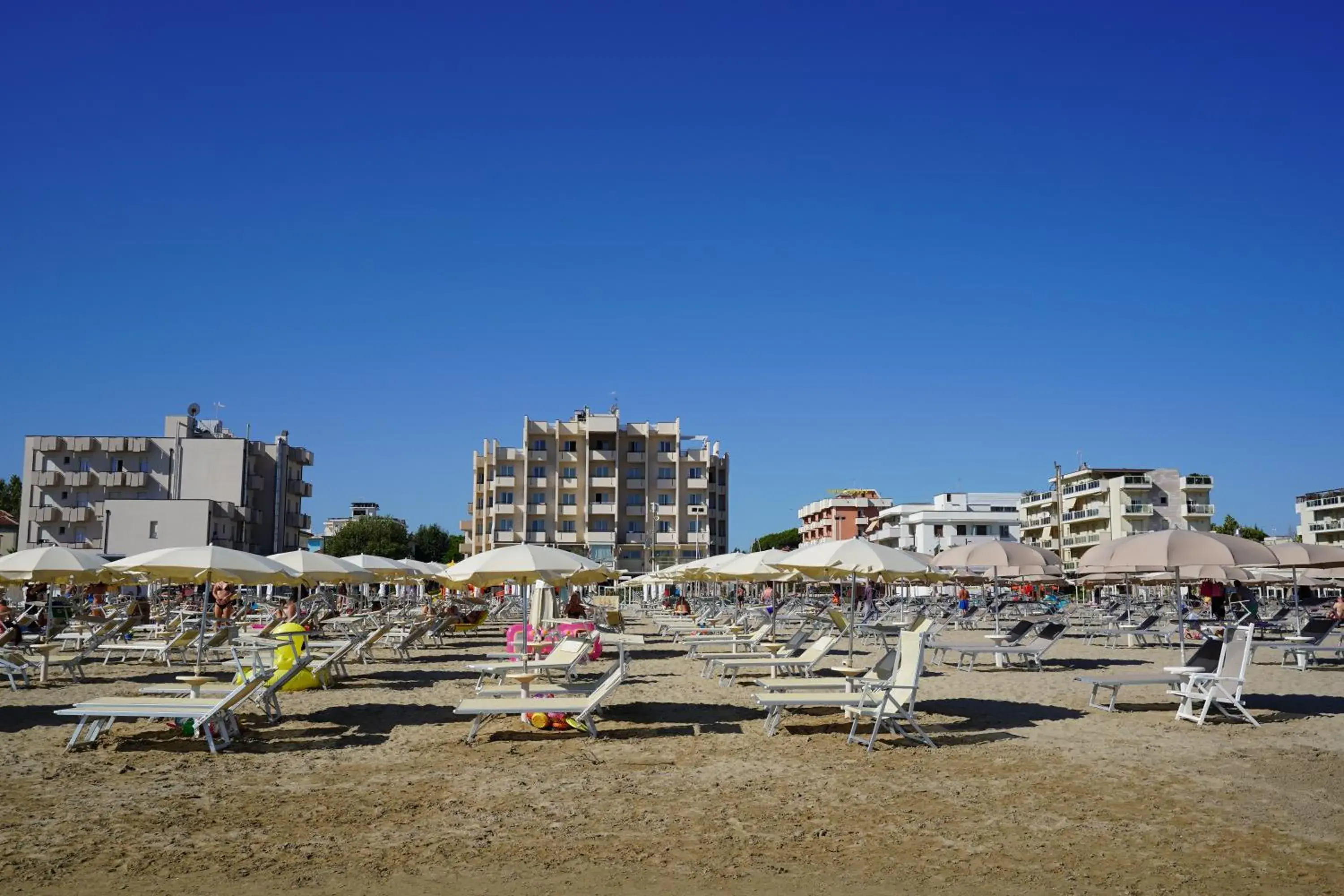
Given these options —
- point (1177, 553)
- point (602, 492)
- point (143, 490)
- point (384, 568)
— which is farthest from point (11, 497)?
point (1177, 553)

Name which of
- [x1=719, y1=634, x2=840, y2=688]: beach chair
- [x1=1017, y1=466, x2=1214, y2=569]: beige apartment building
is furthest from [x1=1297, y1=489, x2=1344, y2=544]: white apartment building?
[x1=719, y1=634, x2=840, y2=688]: beach chair

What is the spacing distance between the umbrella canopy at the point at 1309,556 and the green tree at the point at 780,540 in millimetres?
128566

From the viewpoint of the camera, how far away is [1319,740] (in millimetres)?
10219

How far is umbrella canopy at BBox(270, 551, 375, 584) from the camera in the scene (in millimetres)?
18484

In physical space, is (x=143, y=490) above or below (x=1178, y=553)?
above

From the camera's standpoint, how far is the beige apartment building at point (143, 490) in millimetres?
68375

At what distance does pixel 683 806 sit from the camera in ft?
24.3

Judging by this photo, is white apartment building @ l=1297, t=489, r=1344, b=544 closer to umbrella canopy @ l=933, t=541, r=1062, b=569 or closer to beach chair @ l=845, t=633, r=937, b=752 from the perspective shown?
umbrella canopy @ l=933, t=541, r=1062, b=569

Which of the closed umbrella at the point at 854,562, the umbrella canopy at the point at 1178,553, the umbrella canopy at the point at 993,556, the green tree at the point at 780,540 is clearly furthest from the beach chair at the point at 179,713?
the green tree at the point at 780,540

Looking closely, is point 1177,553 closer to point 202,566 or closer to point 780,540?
point 202,566

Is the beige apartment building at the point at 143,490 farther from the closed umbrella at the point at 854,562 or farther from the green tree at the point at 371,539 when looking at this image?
the closed umbrella at the point at 854,562

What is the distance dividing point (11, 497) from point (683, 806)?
302 feet

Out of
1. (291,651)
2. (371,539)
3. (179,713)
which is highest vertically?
(371,539)

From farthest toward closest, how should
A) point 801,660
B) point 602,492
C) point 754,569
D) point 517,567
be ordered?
1. point 602,492
2. point 754,569
3. point 801,660
4. point 517,567
